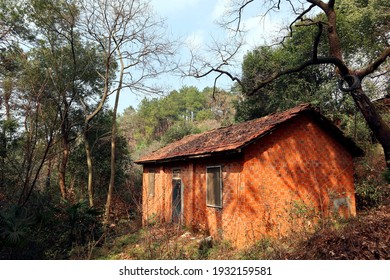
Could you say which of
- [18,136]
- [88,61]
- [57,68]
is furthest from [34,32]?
[18,136]

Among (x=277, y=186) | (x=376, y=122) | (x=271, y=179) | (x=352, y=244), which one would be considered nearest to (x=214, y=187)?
(x=271, y=179)

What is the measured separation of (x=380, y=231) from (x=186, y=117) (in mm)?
44878

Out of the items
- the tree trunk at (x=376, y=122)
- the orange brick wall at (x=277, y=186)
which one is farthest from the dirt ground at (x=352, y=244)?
the tree trunk at (x=376, y=122)

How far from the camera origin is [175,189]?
12.7 meters

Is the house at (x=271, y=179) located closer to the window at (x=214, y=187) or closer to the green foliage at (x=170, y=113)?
the window at (x=214, y=187)

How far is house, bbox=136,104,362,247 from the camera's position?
27.7 feet

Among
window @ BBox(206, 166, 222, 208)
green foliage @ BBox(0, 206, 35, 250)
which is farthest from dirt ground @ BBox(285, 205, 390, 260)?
green foliage @ BBox(0, 206, 35, 250)

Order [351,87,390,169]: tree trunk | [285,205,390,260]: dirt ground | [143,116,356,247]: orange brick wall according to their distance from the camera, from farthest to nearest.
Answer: [351,87,390,169]: tree trunk
[143,116,356,247]: orange brick wall
[285,205,390,260]: dirt ground

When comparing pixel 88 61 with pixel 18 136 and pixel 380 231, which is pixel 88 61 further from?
pixel 380 231

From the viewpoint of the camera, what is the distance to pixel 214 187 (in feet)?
32.3

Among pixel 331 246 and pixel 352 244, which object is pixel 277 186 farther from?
pixel 352 244

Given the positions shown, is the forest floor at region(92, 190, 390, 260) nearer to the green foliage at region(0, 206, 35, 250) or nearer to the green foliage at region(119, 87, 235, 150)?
the green foliage at region(0, 206, 35, 250)

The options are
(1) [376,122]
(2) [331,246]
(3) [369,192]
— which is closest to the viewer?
(2) [331,246]

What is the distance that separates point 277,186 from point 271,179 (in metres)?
0.36
